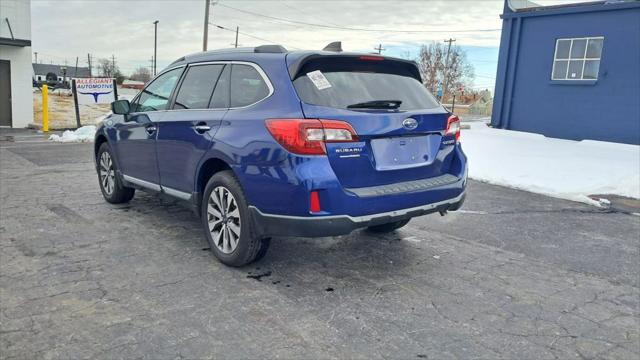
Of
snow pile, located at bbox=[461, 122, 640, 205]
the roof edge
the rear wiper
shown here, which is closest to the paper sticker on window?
the rear wiper

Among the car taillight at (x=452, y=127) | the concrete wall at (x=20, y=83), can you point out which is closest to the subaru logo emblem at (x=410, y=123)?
the car taillight at (x=452, y=127)

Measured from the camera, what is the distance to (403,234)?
17.0ft

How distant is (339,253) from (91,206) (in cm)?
333

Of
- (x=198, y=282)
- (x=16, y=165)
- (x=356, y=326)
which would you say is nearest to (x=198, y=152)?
(x=198, y=282)

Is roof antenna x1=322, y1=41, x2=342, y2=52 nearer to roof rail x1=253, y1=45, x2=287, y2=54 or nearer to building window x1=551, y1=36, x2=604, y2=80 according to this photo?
roof rail x1=253, y1=45, x2=287, y2=54

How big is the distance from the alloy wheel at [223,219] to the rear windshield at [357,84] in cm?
107

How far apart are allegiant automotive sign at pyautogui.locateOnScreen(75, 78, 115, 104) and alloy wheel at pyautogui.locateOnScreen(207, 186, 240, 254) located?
13.8 metres

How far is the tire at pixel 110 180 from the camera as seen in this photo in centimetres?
595

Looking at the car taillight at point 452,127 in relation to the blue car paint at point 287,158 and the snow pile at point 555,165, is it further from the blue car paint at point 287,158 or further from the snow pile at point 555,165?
the snow pile at point 555,165

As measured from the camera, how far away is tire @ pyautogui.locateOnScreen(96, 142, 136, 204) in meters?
5.95

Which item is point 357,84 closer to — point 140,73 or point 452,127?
point 452,127

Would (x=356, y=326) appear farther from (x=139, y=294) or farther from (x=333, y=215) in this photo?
(x=139, y=294)

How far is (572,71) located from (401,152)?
46.0 feet

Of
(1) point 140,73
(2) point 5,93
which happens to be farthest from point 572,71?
(1) point 140,73
